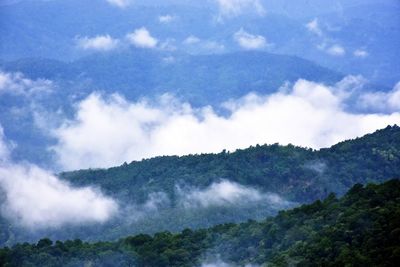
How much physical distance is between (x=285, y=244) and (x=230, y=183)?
36268 millimetres

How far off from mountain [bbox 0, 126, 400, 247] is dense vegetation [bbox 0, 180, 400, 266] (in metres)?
23.6

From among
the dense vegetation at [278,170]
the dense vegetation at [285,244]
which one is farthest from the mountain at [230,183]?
the dense vegetation at [285,244]

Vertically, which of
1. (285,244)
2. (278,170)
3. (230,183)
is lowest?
(285,244)

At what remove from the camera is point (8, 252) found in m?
49.3

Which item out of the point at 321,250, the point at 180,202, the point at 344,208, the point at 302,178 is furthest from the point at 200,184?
the point at 321,250

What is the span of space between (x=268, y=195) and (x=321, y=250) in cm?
4064

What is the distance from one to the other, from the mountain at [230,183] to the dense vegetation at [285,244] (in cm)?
2363

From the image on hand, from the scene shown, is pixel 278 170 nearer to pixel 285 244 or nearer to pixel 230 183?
pixel 230 183

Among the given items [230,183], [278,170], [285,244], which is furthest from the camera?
[278,170]

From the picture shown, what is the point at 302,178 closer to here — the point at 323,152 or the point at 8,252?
the point at 323,152

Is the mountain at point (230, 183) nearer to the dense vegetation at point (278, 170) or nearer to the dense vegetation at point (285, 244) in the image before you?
the dense vegetation at point (278, 170)

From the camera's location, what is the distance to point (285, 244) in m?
43.7

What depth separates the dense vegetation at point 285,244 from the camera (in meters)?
35.7

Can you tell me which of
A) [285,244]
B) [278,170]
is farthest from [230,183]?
[285,244]
